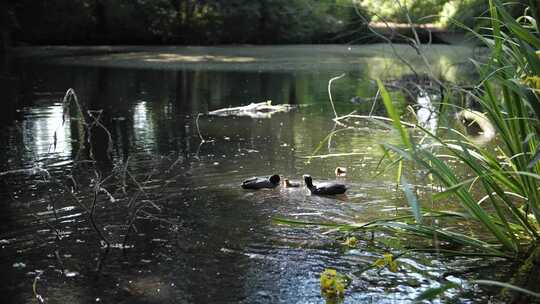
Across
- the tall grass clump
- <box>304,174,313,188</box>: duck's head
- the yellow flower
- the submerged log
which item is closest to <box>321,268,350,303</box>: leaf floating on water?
the yellow flower

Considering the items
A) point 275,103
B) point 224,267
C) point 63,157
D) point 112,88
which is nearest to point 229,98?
point 275,103

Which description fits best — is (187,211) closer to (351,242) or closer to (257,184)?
(257,184)

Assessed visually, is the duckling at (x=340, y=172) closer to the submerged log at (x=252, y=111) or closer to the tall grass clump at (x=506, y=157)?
the tall grass clump at (x=506, y=157)

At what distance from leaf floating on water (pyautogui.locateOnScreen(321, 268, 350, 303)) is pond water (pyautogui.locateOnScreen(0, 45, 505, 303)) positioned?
0.25ft

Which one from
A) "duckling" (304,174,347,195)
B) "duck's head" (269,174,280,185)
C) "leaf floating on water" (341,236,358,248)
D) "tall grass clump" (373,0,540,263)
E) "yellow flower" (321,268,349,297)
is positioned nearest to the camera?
"yellow flower" (321,268,349,297)

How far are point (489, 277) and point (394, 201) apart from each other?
7.09 ft

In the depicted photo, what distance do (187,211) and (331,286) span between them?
240 cm

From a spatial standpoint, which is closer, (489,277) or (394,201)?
(489,277)

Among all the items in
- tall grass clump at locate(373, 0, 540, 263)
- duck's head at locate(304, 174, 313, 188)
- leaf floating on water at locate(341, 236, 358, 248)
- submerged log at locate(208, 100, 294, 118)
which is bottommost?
submerged log at locate(208, 100, 294, 118)

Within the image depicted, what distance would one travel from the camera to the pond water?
4.58m

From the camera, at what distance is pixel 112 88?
56.3 feet

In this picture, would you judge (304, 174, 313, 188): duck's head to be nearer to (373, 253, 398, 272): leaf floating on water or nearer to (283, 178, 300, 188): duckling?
(283, 178, 300, 188): duckling

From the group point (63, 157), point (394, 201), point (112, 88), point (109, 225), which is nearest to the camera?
point (109, 225)

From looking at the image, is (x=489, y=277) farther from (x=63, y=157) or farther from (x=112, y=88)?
(x=112, y=88)
